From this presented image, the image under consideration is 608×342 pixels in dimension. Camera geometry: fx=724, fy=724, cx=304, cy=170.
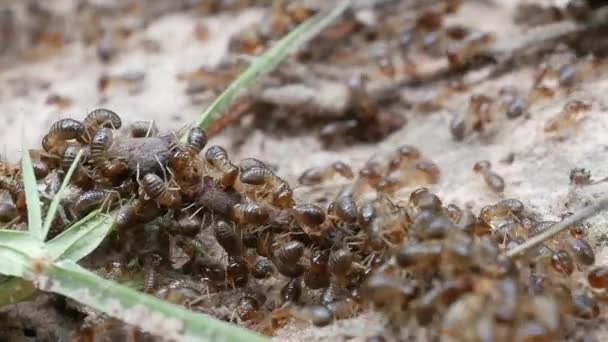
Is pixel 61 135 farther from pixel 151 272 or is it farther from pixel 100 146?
pixel 151 272

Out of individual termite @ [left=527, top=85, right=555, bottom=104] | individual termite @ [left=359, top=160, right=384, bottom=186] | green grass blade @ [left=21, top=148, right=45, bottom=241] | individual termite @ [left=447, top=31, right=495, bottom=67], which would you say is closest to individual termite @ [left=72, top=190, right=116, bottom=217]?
green grass blade @ [left=21, top=148, right=45, bottom=241]

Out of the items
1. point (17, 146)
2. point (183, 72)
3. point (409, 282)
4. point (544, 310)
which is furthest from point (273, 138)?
point (544, 310)

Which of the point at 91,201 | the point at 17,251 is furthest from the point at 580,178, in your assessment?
the point at 17,251

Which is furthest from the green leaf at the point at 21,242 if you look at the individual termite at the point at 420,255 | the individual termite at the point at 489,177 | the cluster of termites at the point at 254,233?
the individual termite at the point at 489,177

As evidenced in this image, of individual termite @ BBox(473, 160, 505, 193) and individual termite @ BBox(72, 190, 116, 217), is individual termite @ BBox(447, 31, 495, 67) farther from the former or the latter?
individual termite @ BBox(72, 190, 116, 217)

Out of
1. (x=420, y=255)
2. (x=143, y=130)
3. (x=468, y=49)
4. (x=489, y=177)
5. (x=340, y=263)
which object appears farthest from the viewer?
(x=468, y=49)

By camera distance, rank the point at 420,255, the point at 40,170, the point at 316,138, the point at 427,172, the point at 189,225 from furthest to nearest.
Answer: the point at 316,138, the point at 427,172, the point at 40,170, the point at 189,225, the point at 420,255

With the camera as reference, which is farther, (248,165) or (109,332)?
(248,165)
